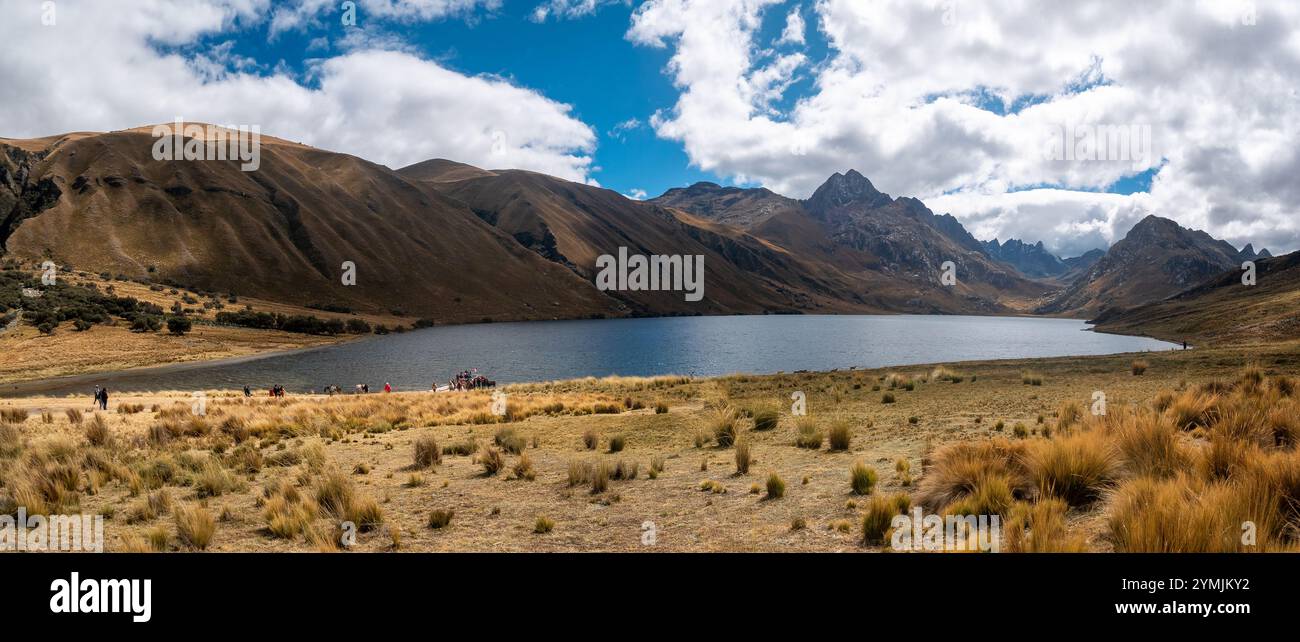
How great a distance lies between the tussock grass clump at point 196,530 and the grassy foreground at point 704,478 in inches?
1.2

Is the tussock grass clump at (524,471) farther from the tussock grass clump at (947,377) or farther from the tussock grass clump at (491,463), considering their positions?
the tussock grass clump at (947,377)

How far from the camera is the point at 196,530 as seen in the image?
24.2 ft

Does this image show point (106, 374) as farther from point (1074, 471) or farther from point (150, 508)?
point (1074, 471)

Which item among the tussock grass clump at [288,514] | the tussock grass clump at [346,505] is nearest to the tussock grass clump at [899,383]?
the tussock grass clump at [346,505]

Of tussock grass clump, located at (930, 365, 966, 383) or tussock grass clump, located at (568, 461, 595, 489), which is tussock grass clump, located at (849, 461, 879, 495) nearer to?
tussock grass clump, located at (568, 461, 595, 489)

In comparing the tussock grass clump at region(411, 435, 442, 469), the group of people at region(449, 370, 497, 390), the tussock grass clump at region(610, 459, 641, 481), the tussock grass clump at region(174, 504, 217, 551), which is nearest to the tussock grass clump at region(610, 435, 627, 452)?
the tussock grass clump at region(610, 459, 641, 481)

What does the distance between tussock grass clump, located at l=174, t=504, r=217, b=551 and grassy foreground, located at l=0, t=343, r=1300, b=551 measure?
3 centimetres

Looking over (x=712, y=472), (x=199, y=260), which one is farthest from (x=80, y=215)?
(x=712, y=472)

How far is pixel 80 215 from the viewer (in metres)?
138

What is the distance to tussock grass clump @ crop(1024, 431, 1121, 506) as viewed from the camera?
675cm

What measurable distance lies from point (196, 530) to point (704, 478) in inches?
306

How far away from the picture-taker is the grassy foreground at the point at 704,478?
233 inches

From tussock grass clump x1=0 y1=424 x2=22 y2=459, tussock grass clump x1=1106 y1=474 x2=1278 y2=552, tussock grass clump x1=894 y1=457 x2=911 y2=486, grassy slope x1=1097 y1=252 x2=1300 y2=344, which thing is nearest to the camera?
tussock grass clump x1=1106 y1=474 x2=1278 y2=552

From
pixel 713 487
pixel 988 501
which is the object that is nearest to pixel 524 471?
pixel 713 487
